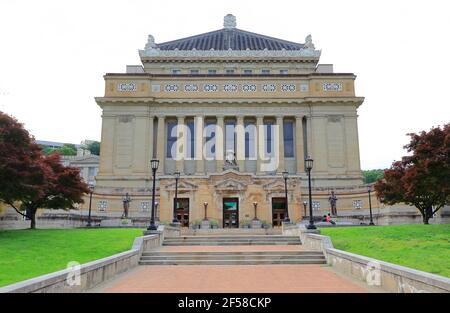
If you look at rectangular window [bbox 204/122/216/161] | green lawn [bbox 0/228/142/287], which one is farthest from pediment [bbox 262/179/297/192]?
green lawn [bbox 0/228/142/287]

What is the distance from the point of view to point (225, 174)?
1809 inches

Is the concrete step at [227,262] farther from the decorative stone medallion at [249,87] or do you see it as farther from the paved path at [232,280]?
the decorative stone medallion at [249,87]

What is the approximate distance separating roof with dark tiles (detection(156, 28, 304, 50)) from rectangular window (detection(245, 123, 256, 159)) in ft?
55.4

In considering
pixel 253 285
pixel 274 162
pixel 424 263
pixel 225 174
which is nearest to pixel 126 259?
pixel 253 285

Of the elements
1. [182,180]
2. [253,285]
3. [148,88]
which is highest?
[148,88]

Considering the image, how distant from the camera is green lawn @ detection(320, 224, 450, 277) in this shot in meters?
12.6

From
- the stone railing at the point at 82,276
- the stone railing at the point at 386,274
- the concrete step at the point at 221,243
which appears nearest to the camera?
the stone railing at the point at 82,276

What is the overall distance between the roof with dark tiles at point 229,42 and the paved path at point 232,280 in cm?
5890

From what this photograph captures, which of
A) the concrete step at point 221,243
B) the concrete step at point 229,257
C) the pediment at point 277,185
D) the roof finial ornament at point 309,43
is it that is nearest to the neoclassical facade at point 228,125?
the roof finial ornament at point 309,43

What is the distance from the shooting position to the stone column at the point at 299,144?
193 ft

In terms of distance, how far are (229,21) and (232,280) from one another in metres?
72.9

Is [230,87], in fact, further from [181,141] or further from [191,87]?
[181,141]

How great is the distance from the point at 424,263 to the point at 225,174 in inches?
1339
